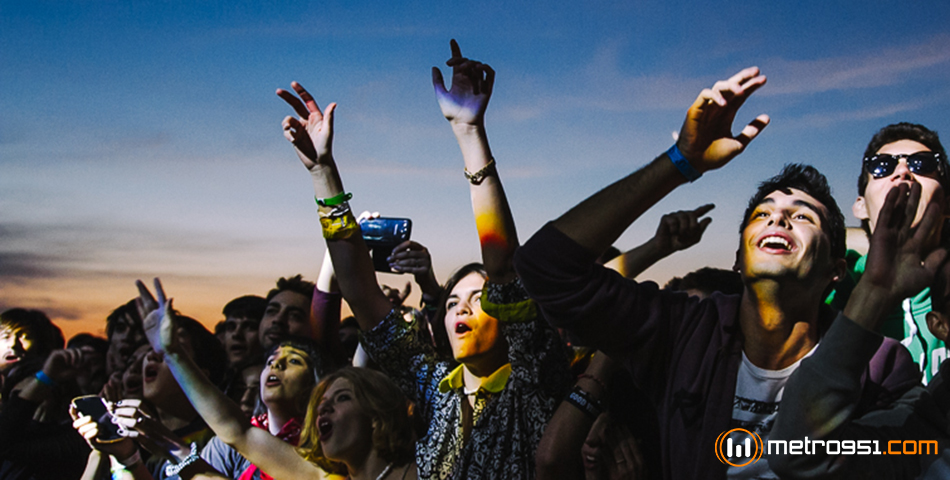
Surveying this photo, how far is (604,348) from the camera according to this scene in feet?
6.64

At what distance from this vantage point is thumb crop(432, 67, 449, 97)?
2.65 metres

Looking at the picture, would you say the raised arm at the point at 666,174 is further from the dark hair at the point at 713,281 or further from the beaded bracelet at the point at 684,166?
the dark hair at the point at 713,281

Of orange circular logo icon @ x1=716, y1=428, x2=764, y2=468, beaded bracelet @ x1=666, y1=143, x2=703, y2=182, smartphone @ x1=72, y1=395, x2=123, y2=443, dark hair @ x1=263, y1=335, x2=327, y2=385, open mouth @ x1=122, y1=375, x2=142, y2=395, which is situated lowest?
smartphone @ x1=72, y1=395, x2=123, y2=443

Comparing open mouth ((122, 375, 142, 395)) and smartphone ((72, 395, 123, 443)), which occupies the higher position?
open mouth ((122, 375, 142, 395))

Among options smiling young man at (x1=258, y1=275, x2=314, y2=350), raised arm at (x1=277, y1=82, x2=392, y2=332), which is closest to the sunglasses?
raised arm at (x1=277, y1=82, x2=392, y2=332)

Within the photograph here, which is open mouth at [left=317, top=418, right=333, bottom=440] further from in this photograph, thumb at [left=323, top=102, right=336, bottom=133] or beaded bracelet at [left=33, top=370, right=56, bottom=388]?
beaded bracelet at [left=33, top=370, right=56, bottom=388]

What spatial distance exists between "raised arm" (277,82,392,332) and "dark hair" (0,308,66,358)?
3034mm

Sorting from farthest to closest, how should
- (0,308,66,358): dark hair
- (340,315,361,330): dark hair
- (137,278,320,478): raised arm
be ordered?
(340,315,361,330): dark hair
(0,308,66,358): dark hair
(137,278,320,478): raised arm

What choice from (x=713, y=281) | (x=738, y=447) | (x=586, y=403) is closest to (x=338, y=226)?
(x=586, y=403)

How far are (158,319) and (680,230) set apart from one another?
7.27 ft

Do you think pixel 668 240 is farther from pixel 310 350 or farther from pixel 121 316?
pixel 121 316

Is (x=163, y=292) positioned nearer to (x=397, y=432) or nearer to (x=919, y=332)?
(x=397, y=432)

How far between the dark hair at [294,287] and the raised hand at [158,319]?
1310 millimetres

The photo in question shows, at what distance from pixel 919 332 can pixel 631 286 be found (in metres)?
1.12
